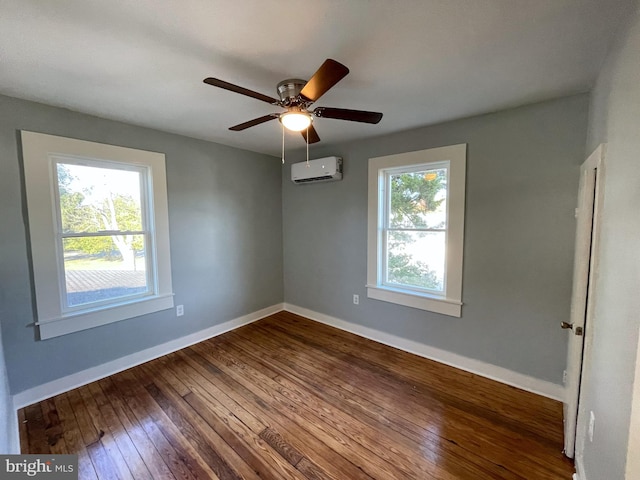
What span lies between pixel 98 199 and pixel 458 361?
12.4 ft

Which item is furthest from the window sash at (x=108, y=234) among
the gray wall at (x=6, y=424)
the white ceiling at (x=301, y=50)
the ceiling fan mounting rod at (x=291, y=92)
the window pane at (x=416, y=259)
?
the window pane at (x=416, y=259)

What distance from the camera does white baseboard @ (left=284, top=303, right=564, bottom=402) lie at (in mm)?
2178

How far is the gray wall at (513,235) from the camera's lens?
202 centimetres

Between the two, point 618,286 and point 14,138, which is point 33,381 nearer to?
point 14,138

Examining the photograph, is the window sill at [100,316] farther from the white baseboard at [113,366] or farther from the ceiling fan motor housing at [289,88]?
the ceiling fan motor housing at [289,88]

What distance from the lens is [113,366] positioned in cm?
253

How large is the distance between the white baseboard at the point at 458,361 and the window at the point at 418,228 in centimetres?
45

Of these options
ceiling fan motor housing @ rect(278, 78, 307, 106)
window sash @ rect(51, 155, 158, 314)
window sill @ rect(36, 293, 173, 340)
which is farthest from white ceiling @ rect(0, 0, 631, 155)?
window sill @ rect(36, 293, 173, 340)

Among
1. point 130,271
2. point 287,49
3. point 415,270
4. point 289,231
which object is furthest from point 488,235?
point 130,271

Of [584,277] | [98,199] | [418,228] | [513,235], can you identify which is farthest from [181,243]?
[584,277]

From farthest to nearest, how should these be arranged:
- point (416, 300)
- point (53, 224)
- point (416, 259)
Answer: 1. point (416, 259)
2. point (416, 300)
3. point (53, 224)

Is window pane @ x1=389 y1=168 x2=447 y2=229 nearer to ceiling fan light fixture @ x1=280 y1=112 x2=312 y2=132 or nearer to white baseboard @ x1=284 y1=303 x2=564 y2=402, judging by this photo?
white baseboard @ x1=284 y1=303 x2=564 y2=402

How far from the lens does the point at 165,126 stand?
265 centimetres

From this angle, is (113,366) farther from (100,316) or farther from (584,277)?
(584,277)
